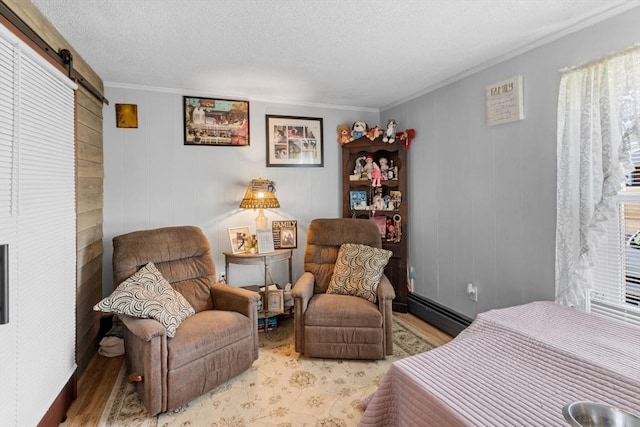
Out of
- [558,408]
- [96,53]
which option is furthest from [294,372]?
[96,53]

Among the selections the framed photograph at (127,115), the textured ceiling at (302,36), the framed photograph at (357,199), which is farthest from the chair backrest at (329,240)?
the framed photograph at (127,115)

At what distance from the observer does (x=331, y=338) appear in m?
2.51

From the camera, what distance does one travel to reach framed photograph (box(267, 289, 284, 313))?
3.17 meters

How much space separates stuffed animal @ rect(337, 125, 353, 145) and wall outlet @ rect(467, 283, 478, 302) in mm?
2003

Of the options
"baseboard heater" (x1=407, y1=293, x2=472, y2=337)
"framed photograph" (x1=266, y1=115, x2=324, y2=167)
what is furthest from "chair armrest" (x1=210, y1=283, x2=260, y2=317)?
"baseboard heater" (x1=407, y1=293, x2=472, y2=337)

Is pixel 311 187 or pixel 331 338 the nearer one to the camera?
pixel 331 338

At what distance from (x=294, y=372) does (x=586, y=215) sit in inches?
87.3

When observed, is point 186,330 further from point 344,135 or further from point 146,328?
point 344,135

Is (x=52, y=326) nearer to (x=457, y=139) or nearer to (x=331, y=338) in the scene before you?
(x=331, y=338)

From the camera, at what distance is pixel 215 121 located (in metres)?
3.32

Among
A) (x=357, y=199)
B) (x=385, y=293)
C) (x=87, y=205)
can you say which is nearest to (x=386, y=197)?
(x=357, y=199)

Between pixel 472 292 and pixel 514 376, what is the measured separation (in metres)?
1.58

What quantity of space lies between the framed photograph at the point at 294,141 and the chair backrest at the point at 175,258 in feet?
4.25

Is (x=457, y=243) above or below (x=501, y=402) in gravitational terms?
above
